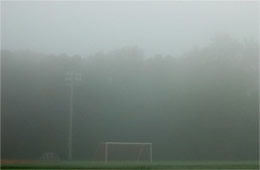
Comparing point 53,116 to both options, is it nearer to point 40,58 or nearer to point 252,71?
point 40,58

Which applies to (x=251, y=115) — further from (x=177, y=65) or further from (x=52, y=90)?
(x=52, y=90)

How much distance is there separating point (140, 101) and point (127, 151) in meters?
4.99

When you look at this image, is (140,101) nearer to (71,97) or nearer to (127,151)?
(71,97)

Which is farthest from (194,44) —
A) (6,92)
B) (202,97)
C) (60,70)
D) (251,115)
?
(6,92)

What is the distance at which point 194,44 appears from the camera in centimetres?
2212

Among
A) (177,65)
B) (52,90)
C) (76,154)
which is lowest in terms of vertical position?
(76,154)

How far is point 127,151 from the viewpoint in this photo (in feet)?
55.8

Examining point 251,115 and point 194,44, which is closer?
point 251,115

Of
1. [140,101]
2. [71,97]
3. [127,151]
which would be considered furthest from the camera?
[140,101]

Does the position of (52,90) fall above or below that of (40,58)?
below

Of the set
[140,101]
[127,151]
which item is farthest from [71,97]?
[127,151]

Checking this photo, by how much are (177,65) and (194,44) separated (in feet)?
4.72

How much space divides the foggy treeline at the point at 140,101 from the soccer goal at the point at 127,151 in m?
2.60

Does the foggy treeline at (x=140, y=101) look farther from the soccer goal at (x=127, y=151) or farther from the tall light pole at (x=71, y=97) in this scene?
the soccer goal at (x=127, y=151)
